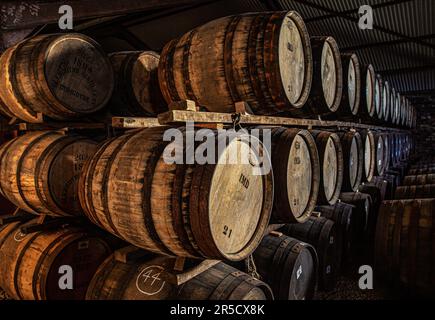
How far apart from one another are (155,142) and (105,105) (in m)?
1.79

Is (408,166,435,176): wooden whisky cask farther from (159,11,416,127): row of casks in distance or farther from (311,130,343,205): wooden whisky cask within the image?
(159,11,416,127): row of casks in distance

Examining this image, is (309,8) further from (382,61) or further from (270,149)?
(270,149)

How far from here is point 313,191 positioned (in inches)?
128

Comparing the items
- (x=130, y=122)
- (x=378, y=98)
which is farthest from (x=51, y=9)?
(x=378, y=98)

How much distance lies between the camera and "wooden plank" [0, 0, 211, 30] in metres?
4.57

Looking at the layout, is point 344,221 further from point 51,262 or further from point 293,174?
point 51,262

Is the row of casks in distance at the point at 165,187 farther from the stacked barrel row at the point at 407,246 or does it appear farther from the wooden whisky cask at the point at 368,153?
the wooden whisky cask at the point at 368,153

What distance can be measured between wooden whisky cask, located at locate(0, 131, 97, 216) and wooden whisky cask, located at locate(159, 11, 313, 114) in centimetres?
125

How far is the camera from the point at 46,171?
3.05 metres

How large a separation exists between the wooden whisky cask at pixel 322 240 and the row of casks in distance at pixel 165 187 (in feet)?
2.41

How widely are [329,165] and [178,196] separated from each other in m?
2.51

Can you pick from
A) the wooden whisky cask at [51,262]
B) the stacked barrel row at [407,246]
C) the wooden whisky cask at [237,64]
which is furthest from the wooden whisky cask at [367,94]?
the wooden whisky cask at [51,262]

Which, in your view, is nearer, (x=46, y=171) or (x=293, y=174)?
(x=293, y=174)
